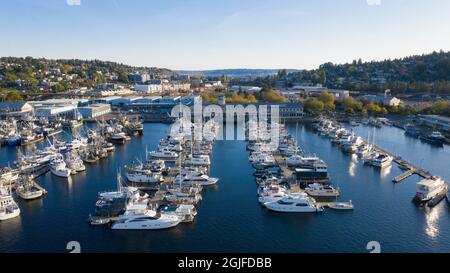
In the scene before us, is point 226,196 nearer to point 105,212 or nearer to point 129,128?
point 105,212

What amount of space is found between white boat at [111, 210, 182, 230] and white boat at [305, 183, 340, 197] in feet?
7.69

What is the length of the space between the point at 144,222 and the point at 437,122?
1127 cm

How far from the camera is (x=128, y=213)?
4625mm

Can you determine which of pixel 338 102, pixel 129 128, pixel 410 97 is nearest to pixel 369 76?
pixel 410 97

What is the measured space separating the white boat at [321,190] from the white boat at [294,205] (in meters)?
0.52

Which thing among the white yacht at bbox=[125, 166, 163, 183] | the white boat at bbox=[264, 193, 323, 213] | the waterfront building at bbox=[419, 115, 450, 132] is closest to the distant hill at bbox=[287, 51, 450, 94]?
the waterfront building at bbox=[419, 115, 450, 132]

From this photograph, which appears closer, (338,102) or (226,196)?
(226,196)

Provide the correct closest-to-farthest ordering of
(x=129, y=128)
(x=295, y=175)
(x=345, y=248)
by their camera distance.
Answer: (x=345, y=248), (x=295, y=175), (x=129, y=128)

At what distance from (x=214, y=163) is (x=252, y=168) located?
3.07 ft

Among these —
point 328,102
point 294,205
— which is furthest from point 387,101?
point 294,205

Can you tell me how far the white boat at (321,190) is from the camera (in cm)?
568

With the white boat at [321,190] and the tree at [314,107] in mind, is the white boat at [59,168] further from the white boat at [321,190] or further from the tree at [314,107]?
the tree at [314,107]
